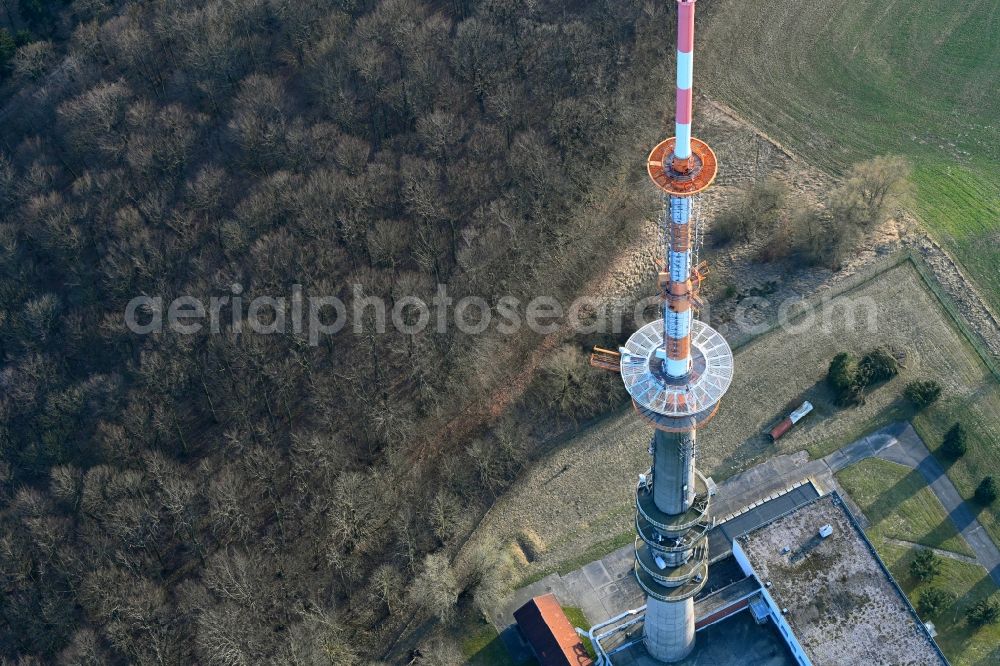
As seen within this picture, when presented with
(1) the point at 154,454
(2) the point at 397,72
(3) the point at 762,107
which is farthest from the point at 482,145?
(1) the point at 154,454

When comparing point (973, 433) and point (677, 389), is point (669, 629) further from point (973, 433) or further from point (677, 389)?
point (973, 433)

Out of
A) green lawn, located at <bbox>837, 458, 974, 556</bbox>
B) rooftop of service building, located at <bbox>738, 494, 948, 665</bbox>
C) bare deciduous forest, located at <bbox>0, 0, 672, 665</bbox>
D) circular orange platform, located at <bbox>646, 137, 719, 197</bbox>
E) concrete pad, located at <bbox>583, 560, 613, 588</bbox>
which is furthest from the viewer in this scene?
concrete pad, located at <bbox>583, 560, 613, 588</bbox>

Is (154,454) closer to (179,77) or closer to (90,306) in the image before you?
(90,306)

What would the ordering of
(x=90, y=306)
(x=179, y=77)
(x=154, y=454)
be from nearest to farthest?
1. (x=154, y=454)
2. (x=90, y=306)
3. (x=179, y=77)

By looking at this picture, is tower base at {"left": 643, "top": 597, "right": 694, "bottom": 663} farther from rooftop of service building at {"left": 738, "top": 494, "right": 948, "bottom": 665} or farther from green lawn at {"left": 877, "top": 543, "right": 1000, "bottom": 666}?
green lawn at {"left": 877, "top": 543, "right": 1000, "bottom": 666}

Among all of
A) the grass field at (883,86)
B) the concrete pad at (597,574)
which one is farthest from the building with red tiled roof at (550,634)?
the grass field at (883,86)

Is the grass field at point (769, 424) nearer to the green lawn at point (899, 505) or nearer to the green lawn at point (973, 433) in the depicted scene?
the green lawn at point (973, 433)

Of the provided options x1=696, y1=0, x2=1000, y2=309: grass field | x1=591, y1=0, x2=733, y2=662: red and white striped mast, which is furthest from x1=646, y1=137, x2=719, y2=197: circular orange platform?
x1=696, y1=0, x2=1000, y2=309: grass field
